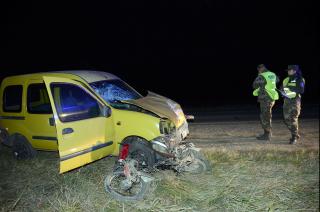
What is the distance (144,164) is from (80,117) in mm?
1487

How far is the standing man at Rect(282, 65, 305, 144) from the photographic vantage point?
8.69 m

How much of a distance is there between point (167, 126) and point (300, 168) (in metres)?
2.76

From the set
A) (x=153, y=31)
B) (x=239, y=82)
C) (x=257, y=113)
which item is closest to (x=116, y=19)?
(x=153, y=31)

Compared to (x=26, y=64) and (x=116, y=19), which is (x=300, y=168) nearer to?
(x=26, y=64)

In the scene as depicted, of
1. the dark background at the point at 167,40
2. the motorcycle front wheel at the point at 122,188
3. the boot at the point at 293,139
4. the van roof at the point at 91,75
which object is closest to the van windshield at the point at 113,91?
the van roof at the point at 91,75

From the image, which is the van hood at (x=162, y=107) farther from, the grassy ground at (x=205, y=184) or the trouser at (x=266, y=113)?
the trouser at (x=266, y=113)

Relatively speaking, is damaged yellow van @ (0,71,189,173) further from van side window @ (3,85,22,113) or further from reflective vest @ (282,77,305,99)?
reflective vest @ (282,77,305,99)

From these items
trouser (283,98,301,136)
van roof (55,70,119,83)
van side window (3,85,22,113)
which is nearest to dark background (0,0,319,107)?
trouser (283,98,301,136)

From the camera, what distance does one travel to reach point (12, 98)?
8.42 meters

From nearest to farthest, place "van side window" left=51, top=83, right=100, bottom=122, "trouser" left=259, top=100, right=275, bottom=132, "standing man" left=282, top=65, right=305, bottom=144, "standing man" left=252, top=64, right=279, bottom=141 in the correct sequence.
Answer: "van side window" left=51, top=83, right=100, bottom=122 < "standing man" left=282, top=65, right=305, bottom=144 < "standing man" left=252, top=64, right=279, bottom=141 < "trouser" left=259, top=100, right=275, bottom=132

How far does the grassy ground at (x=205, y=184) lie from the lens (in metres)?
5.97

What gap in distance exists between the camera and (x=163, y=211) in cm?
578

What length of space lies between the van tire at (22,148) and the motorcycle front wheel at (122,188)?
2587 millimetres


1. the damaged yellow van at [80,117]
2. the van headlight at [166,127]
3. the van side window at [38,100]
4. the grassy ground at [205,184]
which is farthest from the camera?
the van side window at [38,100]
